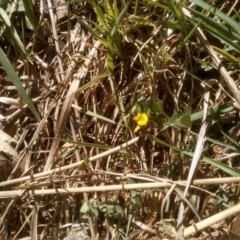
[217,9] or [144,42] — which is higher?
[217,9]

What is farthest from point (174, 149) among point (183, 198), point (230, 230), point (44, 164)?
point (44, 164)

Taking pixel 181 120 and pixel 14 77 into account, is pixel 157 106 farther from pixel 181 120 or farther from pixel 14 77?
pixel 14 77

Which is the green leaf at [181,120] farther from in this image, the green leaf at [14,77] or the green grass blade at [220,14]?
the green leaf at [14,77]

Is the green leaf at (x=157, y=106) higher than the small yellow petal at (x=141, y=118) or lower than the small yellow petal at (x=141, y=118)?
higher

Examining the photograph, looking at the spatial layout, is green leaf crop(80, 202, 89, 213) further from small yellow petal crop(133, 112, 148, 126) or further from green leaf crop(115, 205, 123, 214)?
small yellow petal crop(133, 112, 148, 126)

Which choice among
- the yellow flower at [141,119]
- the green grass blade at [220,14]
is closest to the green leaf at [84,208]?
the yellow flower at [141,119]

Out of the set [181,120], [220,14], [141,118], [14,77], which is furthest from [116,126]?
[220,14]

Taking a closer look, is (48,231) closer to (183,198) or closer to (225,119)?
(183,198)

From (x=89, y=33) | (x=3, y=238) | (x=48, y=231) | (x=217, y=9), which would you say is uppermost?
(x=217, y=9)
